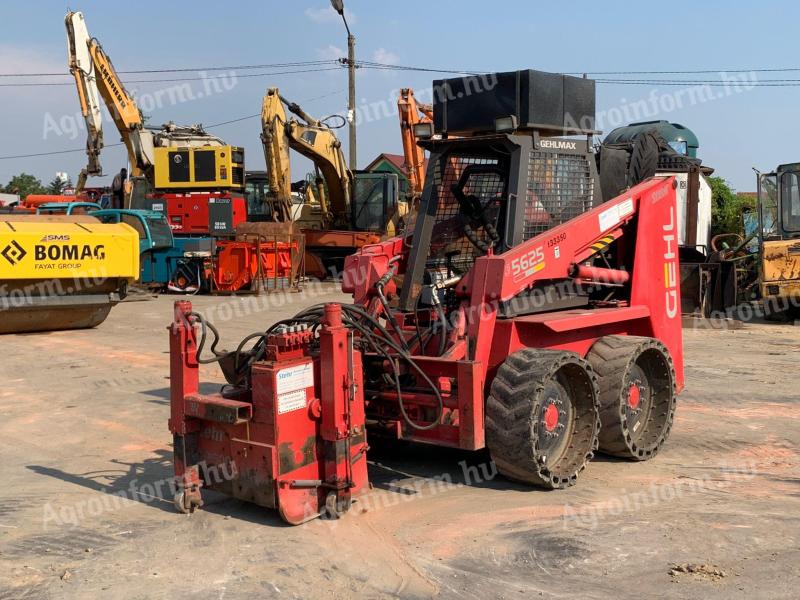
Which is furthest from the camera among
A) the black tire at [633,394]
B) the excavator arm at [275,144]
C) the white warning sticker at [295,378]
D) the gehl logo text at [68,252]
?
the excavator arm at [275,144]

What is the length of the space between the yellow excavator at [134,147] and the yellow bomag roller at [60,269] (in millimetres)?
10030

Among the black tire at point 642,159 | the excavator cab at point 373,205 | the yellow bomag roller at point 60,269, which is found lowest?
the yellow bomag roller at point 60,269

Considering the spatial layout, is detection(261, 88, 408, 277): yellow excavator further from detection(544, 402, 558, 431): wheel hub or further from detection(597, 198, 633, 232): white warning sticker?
detection(544, 402, 558, 431): wheel hub

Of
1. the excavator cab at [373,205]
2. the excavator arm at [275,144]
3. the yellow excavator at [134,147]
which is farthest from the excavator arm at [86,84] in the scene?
the excavator cab at [373,205]

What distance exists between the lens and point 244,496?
5238 mm

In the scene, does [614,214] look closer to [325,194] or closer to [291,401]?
[291,401]

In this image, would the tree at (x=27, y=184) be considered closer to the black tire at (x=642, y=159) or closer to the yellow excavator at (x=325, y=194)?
the yellow excavator at (x=325, y=194)

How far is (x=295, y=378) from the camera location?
5.14 metres

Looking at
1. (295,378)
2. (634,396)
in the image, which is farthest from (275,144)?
(295,378)

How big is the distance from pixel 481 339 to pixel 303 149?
62.6 feet

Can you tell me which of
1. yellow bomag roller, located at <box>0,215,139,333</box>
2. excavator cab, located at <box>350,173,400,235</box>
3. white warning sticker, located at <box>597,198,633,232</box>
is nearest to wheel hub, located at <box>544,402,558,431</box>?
white warning sticker, located at <box>597,198,633,232</box>

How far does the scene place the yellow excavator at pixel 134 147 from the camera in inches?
915

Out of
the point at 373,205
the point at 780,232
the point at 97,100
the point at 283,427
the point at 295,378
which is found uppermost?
the point at 97,100

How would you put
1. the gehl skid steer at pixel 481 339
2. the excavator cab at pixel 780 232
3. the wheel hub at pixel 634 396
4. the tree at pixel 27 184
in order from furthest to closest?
the tree at pixel 27 184 → the excavator cab at pixel 780 232 → the wheel hub at pixel 634 396 → the gehl skid steer at pixel 481 339
